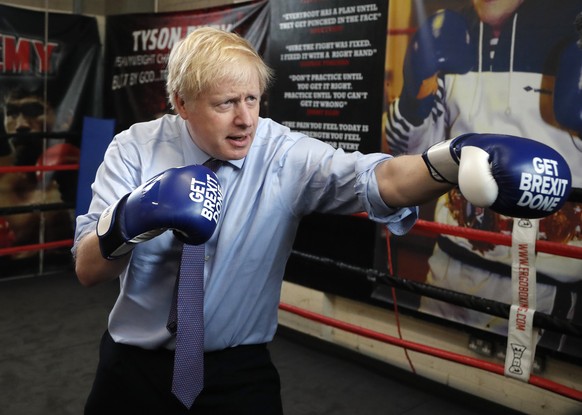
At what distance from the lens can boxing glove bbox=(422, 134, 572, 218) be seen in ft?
3.18

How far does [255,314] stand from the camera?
4.41 feet

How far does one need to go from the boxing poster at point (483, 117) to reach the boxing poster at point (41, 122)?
8.44 ft

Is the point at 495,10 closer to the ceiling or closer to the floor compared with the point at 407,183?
closer to the ceiling

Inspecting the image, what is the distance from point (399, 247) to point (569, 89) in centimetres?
104

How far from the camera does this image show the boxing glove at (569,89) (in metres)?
2.24

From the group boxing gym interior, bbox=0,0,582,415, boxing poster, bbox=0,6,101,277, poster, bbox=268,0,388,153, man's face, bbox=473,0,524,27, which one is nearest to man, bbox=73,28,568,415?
boxing gym interior, bbox=0,0,582,415

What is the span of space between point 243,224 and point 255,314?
201 mm

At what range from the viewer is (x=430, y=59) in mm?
2719

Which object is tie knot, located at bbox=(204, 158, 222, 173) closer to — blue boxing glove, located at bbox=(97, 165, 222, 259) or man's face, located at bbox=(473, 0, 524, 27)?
blue boxing glove, located at bbox=(97, 165, 222, 259)

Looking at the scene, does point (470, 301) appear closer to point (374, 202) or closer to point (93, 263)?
point (374, 202)

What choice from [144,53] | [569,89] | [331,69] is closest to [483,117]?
[569,89]

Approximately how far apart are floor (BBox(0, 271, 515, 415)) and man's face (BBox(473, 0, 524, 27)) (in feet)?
5.15

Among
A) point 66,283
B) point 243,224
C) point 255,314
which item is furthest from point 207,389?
point 66,283

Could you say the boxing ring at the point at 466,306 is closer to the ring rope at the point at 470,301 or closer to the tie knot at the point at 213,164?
the ring rope at the point at 470,301
